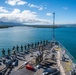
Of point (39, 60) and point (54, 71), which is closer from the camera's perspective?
point (54, 71)

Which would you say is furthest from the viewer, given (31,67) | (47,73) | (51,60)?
(51,60)

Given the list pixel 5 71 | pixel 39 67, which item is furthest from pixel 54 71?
pixel 5 71

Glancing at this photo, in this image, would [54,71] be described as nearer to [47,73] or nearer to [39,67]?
[47,73]

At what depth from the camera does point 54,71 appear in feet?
91.0

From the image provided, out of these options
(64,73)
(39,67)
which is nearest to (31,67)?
(39,67)

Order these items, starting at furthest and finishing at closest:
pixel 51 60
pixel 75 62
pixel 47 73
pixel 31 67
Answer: pixel 51 60
pixel 75 62
pixel 31 67
pixel 47 73

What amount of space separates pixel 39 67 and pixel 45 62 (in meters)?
2.79

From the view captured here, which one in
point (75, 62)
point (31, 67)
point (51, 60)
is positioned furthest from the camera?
point (51, 60)

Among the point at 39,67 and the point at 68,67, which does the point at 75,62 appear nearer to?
the point at 68,67

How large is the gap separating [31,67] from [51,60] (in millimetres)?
6684

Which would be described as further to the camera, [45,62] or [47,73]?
[45,62]

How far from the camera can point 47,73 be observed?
2683 centimetres

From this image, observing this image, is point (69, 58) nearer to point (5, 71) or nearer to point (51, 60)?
point (51, 60)

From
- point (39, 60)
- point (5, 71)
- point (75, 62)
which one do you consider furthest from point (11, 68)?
point (75, 62)
